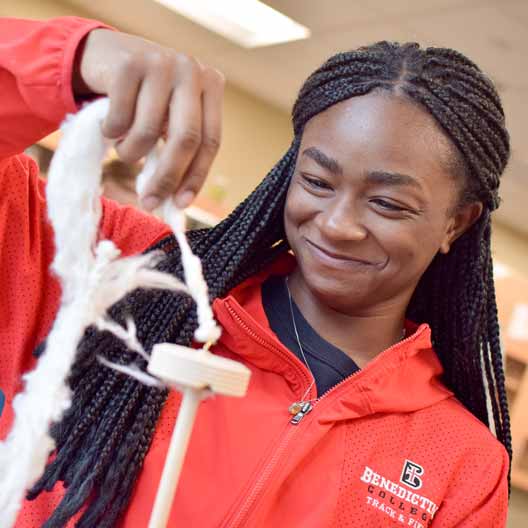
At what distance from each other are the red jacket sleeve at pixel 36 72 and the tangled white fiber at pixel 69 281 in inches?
1.6

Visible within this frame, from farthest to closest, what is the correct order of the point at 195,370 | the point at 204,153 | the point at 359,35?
the point at 359,35
the point at 204,153
the point at 195,370

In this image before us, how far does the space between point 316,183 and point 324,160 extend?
29 millimetres

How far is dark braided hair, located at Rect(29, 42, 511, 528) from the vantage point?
0.81 meters

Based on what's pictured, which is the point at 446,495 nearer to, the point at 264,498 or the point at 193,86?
Result: the point at 264,498

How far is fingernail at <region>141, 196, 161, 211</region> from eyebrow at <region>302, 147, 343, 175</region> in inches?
13.9

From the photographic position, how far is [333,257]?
0.90 m

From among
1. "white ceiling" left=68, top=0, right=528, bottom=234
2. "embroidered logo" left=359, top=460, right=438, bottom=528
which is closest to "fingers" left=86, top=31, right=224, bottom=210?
"embroidered logo" left=359, top=460, right=438, bottom=528

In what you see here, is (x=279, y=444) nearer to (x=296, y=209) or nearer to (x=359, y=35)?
(x=296, y=209)

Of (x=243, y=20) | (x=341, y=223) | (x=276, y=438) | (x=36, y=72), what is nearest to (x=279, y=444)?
(x=276, y=438)

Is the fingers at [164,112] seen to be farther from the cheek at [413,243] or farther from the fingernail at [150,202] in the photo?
the cheek at [413,243]

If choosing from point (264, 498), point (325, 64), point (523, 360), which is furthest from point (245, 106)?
point (264, 498)

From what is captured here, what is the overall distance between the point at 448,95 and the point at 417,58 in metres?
0.06

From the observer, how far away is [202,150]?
58 cm

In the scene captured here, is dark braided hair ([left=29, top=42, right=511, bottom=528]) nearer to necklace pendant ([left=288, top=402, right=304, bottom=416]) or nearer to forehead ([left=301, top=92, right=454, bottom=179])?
forehead ([left=301, top=92, right=454, bottom=179])
